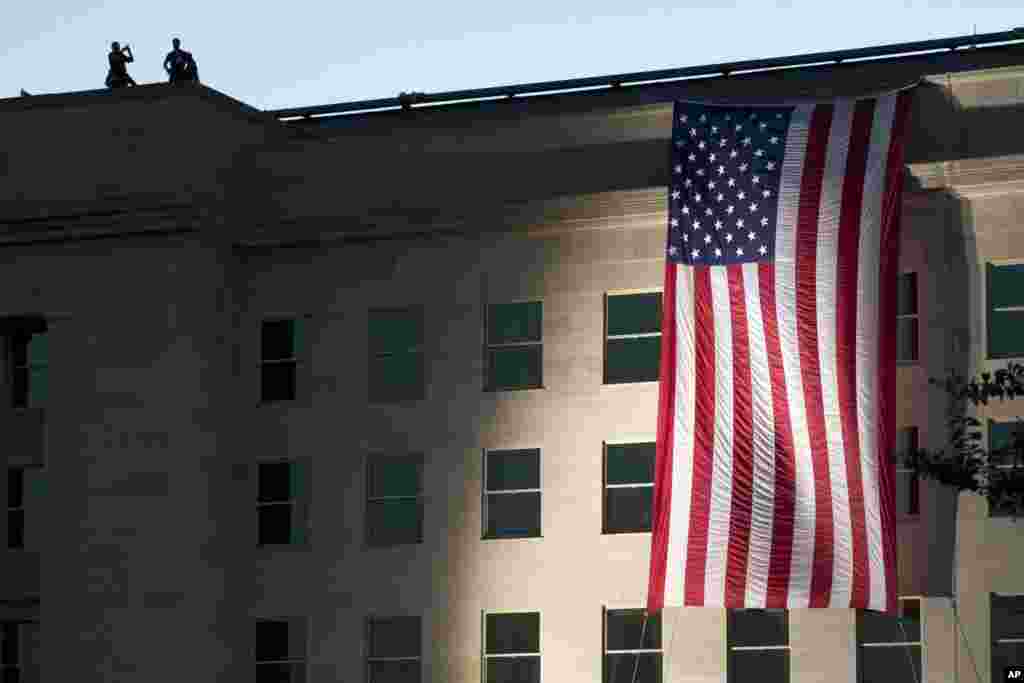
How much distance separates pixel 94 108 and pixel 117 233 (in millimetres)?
3112

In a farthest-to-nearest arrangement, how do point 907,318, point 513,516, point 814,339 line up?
point 513,516 < point 907,318 < point 814,339

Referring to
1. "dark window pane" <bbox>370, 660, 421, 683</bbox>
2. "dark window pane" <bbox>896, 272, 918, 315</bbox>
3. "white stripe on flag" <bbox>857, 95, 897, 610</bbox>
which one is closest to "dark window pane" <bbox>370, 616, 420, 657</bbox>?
"dark window pane" <bbox>370, 660, 421, 683</bbox>

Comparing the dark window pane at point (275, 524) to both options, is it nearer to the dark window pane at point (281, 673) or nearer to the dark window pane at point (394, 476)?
the dark window pane at point (394, 476)

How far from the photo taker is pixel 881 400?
2206 inches

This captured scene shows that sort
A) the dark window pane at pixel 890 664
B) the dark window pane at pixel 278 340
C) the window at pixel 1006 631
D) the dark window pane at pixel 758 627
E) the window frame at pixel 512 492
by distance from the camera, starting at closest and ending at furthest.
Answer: the window at pixel 1006 631
the dark window pane at pixel 890 664
the dark window pane at pixel 758 627
the window frame at pixel 512 492
the dark window pane at pixel 278 340

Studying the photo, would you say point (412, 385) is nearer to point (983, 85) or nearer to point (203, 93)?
point (203, 93)

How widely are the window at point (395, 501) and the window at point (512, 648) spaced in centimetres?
272

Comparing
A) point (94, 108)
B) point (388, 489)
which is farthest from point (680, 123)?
point (94, 108)

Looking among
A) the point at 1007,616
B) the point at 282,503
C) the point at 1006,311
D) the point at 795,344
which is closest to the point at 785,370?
the point at 795,344

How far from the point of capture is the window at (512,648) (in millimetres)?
59688

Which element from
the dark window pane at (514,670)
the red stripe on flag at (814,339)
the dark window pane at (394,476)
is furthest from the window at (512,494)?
the red stripe on flag at (814,339)

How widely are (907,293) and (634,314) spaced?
5.65 meters

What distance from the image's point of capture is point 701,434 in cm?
5684

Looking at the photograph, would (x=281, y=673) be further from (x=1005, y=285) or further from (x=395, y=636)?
(x=1005, y=285)
